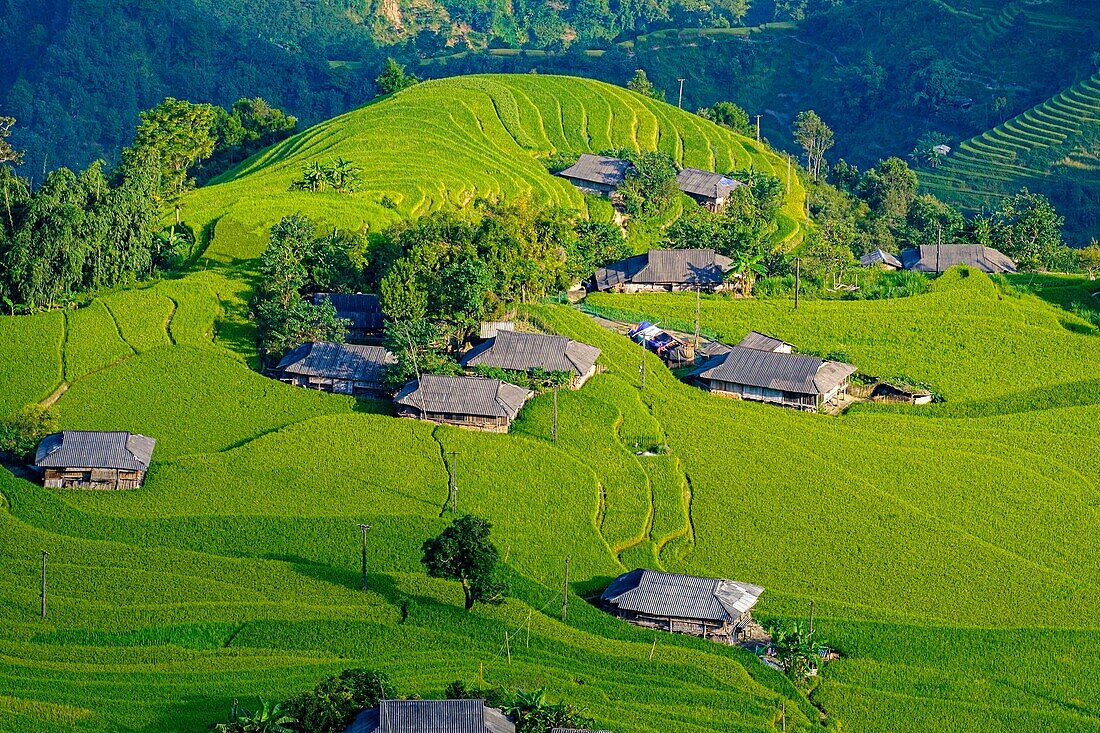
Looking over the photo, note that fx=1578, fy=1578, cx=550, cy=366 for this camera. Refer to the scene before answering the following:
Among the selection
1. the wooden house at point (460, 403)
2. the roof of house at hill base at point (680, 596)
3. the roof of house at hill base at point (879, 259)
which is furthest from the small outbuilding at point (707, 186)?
the roof of house at hill base at point (680, 596)

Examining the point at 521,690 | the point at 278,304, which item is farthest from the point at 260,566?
the point at 278,304

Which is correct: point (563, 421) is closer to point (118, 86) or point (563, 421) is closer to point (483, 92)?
point (483, 92)

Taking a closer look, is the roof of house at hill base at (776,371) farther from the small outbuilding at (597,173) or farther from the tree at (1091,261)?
the small outbuilding at (597,173)

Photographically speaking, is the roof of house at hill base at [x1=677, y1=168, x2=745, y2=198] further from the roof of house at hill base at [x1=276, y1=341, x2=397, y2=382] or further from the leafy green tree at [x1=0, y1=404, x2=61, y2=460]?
the leafy green tree at [x1=0, y1=404, x2=61, y2=460]

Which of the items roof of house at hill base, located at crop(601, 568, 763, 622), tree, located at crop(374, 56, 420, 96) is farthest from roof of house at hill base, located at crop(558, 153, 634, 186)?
roof of house at hill base, located at crop(601, 568, 763, 622)

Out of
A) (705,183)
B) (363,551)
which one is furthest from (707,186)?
(363,551)

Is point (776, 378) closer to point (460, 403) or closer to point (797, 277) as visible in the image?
point (797, 277)
